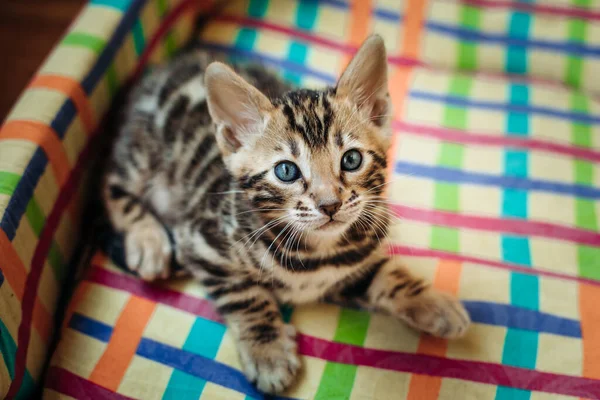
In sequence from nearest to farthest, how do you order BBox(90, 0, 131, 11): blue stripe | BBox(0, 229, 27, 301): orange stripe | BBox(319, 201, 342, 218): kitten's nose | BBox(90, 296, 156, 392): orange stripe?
1. BBox(319, 201, 342, 218): kitten's nose
2. BBox(0, 229, 27, 301): orange stripe
3. BBox(90, 296, 156, 392): orange stripe
4. BBox(90, 0, 131, 11): blue stripe

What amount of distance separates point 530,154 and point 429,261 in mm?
524

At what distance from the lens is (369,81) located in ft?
3.94

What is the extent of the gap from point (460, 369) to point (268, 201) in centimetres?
60

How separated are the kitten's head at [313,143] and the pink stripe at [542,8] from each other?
0.96 m

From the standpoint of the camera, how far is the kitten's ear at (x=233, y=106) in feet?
3.62

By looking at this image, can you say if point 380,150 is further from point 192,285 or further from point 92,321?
point 92,321

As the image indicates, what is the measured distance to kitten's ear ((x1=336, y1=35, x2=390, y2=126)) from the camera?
1.13 m

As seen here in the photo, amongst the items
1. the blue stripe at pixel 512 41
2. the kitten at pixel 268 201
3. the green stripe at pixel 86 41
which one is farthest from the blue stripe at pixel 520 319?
the green stripe at pixel 86 41

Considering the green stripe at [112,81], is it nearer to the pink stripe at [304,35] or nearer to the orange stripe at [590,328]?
the pink stripe at [304,35]

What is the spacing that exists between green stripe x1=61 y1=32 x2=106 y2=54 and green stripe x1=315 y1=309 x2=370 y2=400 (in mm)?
992

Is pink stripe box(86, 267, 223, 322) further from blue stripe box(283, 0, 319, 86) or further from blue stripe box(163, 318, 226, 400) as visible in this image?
blue stripe box(283, 0, 319, 86)

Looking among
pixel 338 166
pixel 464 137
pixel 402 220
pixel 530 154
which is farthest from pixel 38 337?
pixel 530 154

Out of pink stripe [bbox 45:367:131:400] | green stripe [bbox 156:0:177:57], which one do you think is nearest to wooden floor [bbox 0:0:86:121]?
green stripe [bbox 156:0:177:57]

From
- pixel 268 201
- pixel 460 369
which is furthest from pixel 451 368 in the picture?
pixel 268 201
